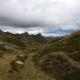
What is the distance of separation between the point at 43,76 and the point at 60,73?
248cm

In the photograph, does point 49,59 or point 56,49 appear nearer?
point 49,59

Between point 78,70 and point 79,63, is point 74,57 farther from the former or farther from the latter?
point 78,70

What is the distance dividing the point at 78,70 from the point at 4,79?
34.0 ft

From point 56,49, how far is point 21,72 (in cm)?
2019

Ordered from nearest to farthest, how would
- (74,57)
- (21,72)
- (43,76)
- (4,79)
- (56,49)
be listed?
(4,79), (43,76), (21,72), (74,57), (56,49)

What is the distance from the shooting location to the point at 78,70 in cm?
3522

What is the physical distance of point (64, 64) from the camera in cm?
3997

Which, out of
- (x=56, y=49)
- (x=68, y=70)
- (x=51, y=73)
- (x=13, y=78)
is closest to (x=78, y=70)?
(x=68, y=70)

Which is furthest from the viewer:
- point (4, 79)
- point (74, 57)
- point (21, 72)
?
point (74, 57)

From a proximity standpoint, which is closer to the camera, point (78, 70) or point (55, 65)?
point (78, 70)

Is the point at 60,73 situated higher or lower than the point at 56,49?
lower

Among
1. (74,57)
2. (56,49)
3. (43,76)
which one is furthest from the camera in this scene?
(56,49)

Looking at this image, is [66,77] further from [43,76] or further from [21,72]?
[21,72]

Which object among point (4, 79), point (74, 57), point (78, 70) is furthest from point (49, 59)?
point (4, 79)
